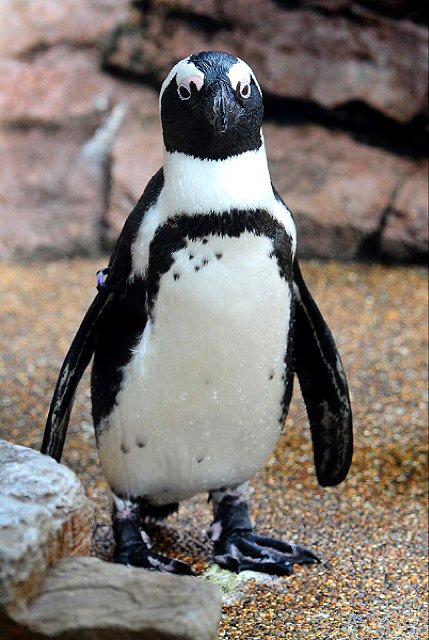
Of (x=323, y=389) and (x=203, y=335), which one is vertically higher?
(x=203, y=335)

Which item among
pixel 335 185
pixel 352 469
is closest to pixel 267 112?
pixel 335 185

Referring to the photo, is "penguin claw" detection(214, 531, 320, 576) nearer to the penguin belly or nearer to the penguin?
the penguin

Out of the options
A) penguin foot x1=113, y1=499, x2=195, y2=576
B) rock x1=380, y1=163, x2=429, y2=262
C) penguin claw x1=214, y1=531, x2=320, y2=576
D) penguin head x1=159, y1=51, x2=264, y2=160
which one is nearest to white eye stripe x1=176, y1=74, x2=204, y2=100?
penguin head x1=159, y1=51, x2=264, y2=160

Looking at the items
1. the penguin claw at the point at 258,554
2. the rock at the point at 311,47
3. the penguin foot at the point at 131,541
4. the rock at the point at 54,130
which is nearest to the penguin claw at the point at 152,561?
the penguin foot at the point at 131,541

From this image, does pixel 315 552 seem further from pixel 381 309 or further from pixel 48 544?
pixel 381 309

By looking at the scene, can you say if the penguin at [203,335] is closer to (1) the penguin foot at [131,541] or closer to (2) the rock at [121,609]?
(1) the penguin foot at [131,541]

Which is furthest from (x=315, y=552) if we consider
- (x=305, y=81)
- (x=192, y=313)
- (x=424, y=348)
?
(x=305, y=81)

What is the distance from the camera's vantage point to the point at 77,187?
16.1 feet

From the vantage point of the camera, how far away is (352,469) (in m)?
3.08

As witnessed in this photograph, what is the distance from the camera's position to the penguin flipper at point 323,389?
8.30 ft

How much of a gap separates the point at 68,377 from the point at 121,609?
89 centimetres

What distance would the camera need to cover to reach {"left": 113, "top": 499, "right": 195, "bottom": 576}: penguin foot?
95.3 inches

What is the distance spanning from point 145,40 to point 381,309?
5.67 feet

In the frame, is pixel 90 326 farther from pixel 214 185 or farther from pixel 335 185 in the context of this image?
pixel 335 185
